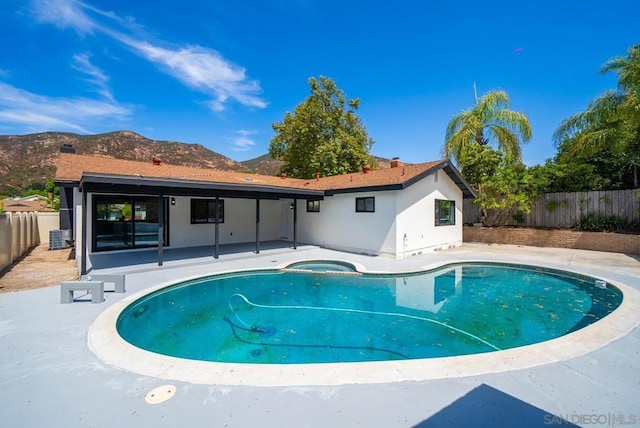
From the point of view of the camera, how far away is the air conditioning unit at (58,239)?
13.4 m

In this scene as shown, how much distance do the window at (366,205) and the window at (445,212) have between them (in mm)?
3540

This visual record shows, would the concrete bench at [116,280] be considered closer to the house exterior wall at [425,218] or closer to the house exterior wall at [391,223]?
the house exterior wall at [391,223]

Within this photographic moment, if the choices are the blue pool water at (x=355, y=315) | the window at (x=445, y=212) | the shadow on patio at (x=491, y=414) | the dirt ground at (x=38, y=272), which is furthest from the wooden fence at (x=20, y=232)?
the window at (x=445, y=212)

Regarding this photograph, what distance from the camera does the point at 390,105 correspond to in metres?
21.5

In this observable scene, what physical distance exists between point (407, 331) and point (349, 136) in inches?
887

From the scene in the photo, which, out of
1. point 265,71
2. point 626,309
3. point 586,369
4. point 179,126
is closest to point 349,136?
point 265,71

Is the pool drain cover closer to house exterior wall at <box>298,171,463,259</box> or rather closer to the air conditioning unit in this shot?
house exterior wall at <box>298,171,463,259</box>

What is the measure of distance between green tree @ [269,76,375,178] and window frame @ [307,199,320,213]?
31.0ft

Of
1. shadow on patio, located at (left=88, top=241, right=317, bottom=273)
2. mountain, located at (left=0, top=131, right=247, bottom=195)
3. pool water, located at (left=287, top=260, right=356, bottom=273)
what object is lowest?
pool water, located at (left=287, top=260, right=356, bottom=273)

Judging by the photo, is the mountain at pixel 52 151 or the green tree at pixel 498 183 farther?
the mountain at pixel 52 151

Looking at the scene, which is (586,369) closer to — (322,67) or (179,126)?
(322,67)

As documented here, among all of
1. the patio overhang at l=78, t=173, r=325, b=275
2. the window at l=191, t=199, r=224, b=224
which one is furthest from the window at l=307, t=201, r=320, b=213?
the window at l=191, t=199, r=224, b=224

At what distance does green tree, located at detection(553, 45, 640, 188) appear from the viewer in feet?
33.4

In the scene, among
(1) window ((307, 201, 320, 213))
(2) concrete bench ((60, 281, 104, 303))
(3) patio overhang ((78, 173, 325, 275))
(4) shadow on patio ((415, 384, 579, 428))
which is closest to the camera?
(4) shadow on patio ((415, 384, 579, 428))
